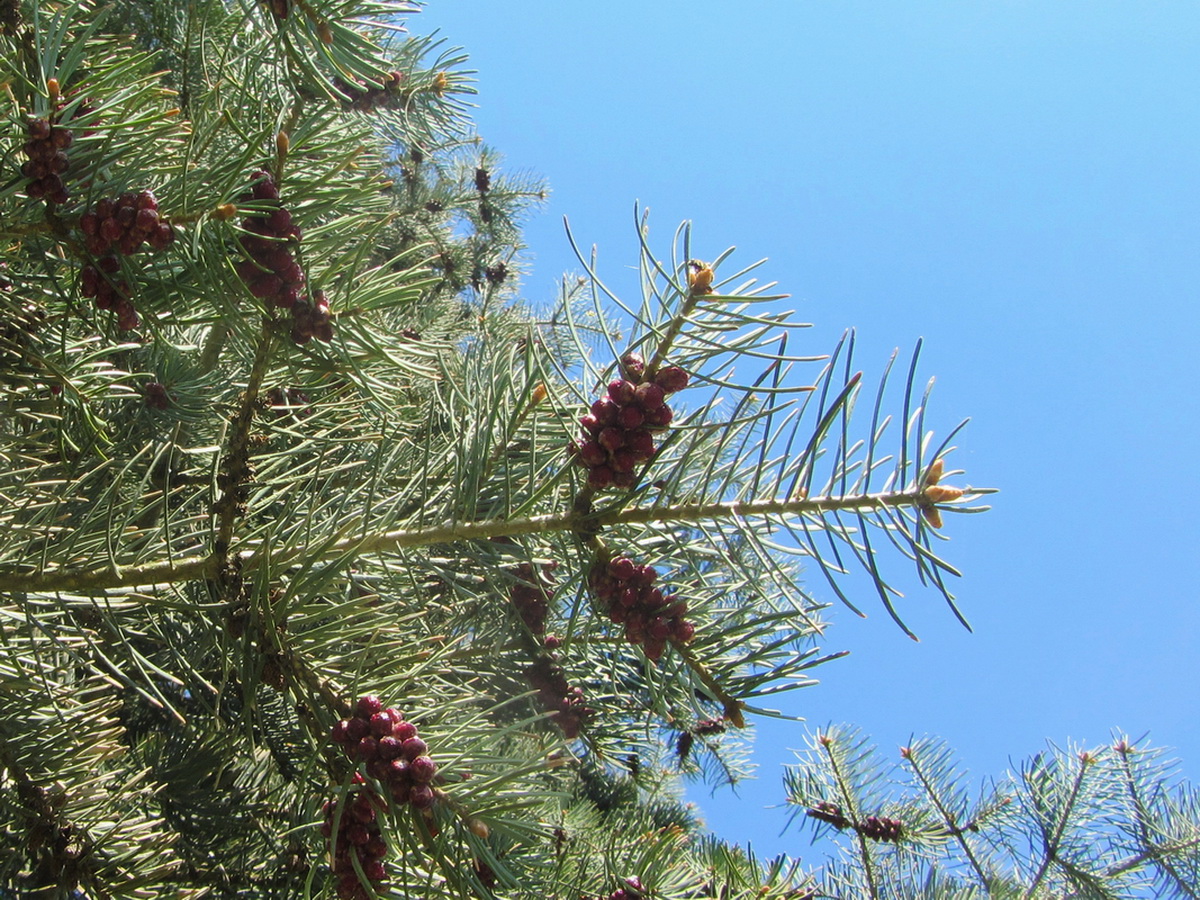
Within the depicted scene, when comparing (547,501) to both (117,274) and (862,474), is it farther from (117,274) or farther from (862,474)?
(117,274)

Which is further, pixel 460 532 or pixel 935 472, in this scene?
pixel 460 532

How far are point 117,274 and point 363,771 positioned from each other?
25.5 inches

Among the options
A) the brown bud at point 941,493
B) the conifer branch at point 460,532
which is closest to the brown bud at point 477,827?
the conifer branch at point 460,532

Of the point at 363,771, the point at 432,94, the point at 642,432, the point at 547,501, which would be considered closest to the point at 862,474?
the point at 642,432

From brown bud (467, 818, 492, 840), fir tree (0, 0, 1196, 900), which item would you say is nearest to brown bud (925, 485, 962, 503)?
fir tree (0, 0, 1196, 900)

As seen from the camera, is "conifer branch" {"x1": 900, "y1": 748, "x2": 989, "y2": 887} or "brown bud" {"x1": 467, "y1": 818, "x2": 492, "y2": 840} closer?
"brown bud" {"x1": 467, "y1": 818, "x2": 492, "y2": 840}

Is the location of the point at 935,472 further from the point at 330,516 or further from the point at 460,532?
the point at 330,516

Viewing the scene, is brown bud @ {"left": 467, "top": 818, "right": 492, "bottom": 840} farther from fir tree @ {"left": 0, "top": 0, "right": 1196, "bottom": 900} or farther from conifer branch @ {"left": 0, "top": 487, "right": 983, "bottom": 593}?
conifer branch @ {"left": 0, "top": 487, "right": 983, "bottom": 593}

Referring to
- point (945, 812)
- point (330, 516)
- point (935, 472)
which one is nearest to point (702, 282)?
point (935, 472)

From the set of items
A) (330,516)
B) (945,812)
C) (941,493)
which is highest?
(945,812)

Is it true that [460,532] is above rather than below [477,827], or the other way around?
above

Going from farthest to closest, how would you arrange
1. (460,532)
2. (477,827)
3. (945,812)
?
1. (945,812)
2. (460,532)
3. (477,827)

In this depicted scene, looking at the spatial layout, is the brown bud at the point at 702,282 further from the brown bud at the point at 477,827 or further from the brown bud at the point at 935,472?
the brown bud at the point at 477,827

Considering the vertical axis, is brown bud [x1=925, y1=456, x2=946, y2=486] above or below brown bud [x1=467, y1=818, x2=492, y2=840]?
above
